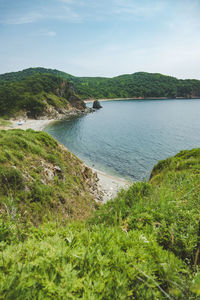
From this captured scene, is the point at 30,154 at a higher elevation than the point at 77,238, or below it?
below

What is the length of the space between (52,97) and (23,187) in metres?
93.2

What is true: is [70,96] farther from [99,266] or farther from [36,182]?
[99,266]

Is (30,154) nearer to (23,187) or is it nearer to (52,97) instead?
(23,187)

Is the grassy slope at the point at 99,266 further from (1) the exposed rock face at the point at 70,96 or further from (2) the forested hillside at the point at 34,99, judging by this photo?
(1) the exposed rock face at the point at 70,96

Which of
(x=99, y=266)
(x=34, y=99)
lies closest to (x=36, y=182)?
(x=99, y=266)

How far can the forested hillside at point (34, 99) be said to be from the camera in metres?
78.4

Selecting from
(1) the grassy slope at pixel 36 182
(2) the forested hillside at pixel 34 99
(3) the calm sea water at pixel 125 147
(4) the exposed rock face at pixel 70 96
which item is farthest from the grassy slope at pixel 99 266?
(4) the exposed rock face at pixel 70 96

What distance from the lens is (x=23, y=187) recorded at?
1005 centimetres

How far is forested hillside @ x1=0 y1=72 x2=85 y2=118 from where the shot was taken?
257 ft

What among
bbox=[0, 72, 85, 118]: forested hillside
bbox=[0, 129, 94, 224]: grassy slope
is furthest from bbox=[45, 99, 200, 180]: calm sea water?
bbox=[0, 72, 85, 118]: forested hillside

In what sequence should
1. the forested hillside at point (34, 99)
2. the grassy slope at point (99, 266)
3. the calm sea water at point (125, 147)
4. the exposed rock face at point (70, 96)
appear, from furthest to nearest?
1. the exposed rock face at point (70, 96)
2. the forested hillside at point (34, 99)
3. the calm sea water at point (125, 147)
4. the grassy slope at point (99, 266)

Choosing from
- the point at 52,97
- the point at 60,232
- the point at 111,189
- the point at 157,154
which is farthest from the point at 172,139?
the point at 52,97

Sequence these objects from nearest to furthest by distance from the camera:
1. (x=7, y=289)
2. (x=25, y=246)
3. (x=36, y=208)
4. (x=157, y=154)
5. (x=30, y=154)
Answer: (x=7, y=289) → (x=25, y=246) → (x=36, y=208) → (x=30, y=154) → (x=157, y=154)

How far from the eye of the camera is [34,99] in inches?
3194
